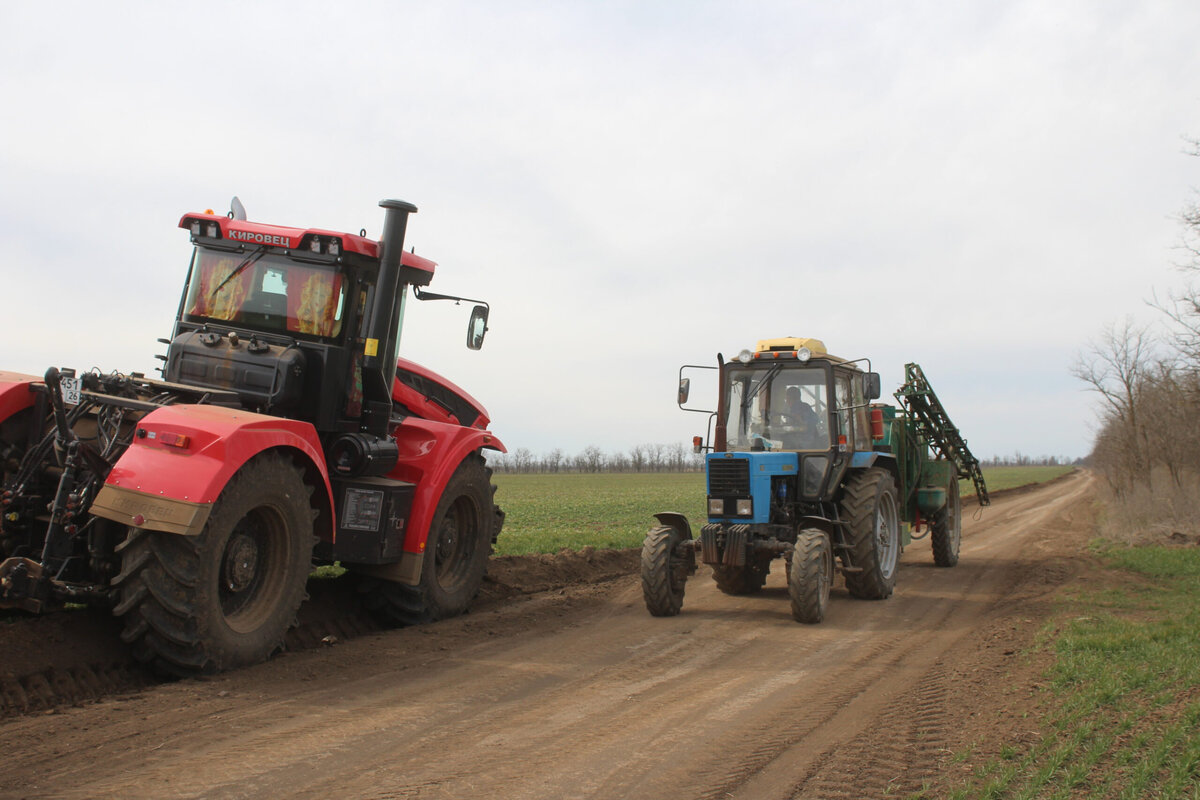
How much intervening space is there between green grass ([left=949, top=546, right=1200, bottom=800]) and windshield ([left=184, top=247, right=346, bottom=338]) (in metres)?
5.69

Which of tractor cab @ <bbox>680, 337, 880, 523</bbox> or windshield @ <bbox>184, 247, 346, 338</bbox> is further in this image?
tractor cab @ <bbox>680, 337, 880, 523</bbox>

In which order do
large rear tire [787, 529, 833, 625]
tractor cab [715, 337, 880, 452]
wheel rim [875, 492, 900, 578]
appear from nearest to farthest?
large rear tire [787, 529, 833, 625]
tractor cab [715, 337, 880, 452]
wheel rim [875, 492, 900, 578]

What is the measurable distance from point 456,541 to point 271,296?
295 cm

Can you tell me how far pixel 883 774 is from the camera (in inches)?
193

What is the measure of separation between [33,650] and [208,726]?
1652 millimetres

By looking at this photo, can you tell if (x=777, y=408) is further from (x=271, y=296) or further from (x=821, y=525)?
(x=271, y=296)

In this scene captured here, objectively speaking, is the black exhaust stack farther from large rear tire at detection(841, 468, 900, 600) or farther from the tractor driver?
large rear tire at detection(841, 468, 900, 600)

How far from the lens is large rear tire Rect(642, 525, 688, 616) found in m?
9.66

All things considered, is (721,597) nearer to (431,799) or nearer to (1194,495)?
(431,799)

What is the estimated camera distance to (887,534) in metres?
11.5

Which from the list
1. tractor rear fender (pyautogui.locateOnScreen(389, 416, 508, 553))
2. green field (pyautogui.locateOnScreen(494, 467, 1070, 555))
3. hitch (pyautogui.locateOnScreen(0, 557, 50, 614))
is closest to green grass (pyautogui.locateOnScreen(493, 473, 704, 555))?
green field (pyautogui.locateOnScreen(494, 467, 1070, 555))

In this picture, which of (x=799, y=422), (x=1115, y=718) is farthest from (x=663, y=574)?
(x=1115, y=718)

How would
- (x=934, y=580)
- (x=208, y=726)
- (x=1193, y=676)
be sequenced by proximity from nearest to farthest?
(x=208, y=726) < (x=1193, y=676) < (x=934, y=580)

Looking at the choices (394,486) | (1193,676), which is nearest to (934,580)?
(1193,676)
